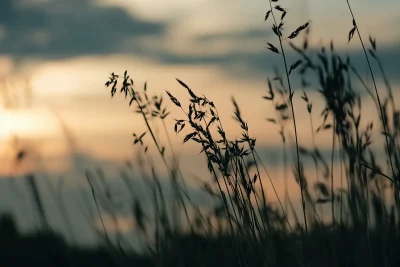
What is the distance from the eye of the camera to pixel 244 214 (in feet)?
9.32

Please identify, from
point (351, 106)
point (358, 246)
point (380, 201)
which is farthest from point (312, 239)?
point (351, 106)

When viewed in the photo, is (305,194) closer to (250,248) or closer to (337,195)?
(337,195)

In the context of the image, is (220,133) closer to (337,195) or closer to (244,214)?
(244,214)

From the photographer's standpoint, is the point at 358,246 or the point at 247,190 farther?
the point at 358,246

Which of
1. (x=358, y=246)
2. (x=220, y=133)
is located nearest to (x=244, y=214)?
(x=220, y=133)

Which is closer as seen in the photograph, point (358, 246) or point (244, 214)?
point (244, 214)

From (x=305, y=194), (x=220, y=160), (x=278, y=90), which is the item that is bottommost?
(x=305, y=194)

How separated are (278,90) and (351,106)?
0.43m

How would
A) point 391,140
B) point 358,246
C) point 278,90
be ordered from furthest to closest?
point 278,90
point 391,140
point 358,246

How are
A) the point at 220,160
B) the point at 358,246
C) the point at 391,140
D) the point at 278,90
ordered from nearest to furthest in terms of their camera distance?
the point at 220,160 → the point at 358,246 → the point at 391,140 → the point at 278,90

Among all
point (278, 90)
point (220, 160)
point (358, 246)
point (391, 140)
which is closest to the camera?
point (220, 160)

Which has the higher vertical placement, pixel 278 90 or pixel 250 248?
pixel 278 90

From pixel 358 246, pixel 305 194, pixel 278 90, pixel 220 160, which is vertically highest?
pixel 278 90

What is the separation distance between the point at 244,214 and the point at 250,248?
0.13 metres
